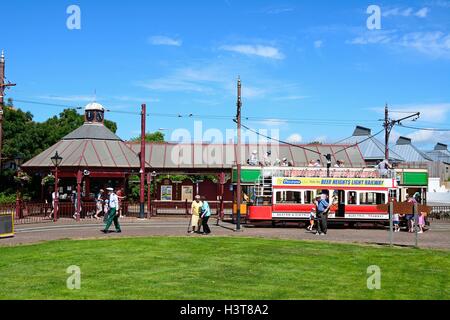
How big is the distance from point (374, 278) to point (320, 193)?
701 inches

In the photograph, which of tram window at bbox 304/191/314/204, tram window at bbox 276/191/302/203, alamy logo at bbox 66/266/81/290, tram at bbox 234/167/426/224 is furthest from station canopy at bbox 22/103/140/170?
alamy logo at bbox 66/266/81/290

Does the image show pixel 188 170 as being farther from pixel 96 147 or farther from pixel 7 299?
pixel 7 299

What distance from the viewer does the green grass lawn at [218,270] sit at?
1083 centimetres

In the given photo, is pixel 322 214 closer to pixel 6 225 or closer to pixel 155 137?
pixel 6 225

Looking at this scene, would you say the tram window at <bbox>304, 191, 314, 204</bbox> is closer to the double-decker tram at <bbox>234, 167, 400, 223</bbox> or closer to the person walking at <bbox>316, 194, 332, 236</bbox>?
the double-decker tram at <bbox>234, 167, 400, 223</bbox>

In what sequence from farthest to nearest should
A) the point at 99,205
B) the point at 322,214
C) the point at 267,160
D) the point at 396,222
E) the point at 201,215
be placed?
the point at 267,160 → the point at 99,205 → the point at 396,222 → the point at 322,214 → the point at 201,215

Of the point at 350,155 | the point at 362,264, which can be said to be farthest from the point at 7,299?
the point at 350,155

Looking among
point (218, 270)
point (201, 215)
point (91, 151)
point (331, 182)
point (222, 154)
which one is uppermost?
point (222, 154)

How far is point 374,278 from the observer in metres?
12.2

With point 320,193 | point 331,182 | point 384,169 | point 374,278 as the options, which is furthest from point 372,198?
point 374,278

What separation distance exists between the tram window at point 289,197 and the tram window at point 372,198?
11.3 ft

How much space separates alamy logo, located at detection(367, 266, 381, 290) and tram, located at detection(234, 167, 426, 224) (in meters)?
15.6

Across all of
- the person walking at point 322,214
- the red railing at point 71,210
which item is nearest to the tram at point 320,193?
the person walking at point 322,214
